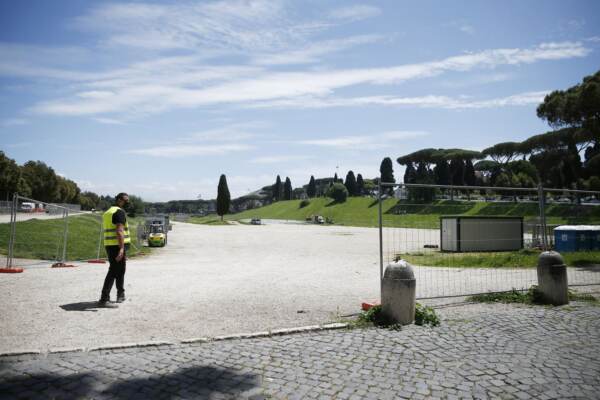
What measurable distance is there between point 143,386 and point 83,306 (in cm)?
405

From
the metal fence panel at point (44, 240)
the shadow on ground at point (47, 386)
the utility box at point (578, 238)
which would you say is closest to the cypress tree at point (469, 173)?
the utility box at point (578, 238)

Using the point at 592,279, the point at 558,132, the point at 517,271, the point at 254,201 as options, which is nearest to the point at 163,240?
the point at 517,271

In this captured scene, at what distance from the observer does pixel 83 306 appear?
7.27 meters

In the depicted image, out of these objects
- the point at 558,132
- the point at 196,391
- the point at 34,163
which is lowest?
the point at 196,391

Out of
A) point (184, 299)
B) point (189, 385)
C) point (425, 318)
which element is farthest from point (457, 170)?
point (189, 385)

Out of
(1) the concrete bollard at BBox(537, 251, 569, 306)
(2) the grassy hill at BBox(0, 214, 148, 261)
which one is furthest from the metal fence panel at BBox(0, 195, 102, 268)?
(1) the concrete bollard at BBox(537, 251, 569, 306)

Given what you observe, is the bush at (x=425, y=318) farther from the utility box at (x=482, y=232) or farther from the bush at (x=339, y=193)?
the bush at (x=339, y=193)

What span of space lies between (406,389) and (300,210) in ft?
343

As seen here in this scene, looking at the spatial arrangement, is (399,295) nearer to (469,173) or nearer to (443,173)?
(443,173)

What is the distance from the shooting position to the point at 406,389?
389 cm

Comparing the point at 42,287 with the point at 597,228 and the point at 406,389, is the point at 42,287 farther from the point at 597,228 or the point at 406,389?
the point at 597,228

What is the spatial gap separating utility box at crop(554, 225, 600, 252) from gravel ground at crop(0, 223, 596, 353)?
709 cm

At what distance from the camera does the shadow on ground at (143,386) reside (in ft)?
12.3

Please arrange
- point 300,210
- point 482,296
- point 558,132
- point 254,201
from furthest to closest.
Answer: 1. point 254,201
2. point 300,210
3. point 558,132
4. point 482,296
